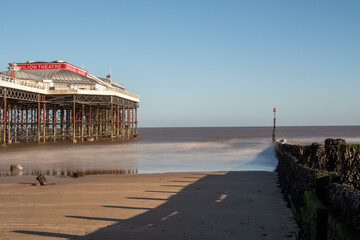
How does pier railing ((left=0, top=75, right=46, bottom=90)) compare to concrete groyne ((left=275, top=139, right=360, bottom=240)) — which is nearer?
concrete groyne ((left=275, top=139, right=360, bottom=240))

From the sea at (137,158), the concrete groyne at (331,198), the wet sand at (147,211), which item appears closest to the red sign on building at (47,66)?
the sea at (137,158)

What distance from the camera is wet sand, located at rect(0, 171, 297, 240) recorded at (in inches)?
307

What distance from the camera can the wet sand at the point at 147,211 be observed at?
25.6 feet

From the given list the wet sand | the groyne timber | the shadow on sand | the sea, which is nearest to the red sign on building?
the groyne timber

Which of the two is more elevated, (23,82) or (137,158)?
(23,82)

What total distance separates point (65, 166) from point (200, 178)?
1292 cm

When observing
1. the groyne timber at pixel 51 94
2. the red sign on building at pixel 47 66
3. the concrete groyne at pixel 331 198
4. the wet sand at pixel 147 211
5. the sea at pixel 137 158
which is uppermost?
the red sign on building at pixel 47 66

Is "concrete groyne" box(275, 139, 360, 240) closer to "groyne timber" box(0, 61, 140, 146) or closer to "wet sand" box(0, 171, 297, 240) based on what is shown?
"wet sand" box(0, 171, 297, 240)

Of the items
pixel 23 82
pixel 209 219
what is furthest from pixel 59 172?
pixel 23 82

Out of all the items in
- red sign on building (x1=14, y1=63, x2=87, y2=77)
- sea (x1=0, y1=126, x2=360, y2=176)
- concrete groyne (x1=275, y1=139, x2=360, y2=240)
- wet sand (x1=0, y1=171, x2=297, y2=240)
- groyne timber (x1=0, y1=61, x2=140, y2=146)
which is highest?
red sign on building (x1=14, y1=63, x2=87, y2=77)

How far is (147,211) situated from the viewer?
9703mm

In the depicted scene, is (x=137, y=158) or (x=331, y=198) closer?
(x=331, y=198)

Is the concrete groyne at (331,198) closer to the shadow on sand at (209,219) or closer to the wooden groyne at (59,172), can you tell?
the shadow on sand at (209,219)

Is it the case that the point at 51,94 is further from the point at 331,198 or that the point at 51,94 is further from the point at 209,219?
the point at 331,198
